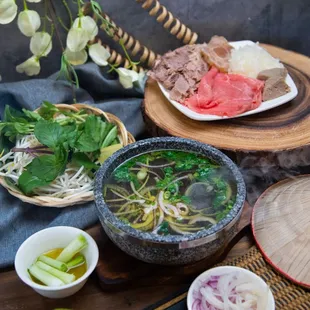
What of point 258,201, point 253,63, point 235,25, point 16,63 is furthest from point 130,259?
point 235,25

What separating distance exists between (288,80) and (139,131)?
57cm

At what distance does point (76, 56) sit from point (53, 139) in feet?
1.31

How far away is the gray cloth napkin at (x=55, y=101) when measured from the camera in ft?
4.50

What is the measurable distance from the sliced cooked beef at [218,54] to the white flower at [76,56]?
1.43ft

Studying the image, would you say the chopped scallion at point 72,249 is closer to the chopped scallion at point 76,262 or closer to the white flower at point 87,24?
the chopped scallion at point 76,262

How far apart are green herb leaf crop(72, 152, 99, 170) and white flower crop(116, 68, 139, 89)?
43 cm

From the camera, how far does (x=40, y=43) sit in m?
1.61

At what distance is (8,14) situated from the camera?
146 centimetres

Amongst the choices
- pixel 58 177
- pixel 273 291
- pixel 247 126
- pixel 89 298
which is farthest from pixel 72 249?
pixel 247 126

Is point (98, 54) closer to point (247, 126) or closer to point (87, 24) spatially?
point (87, 24)

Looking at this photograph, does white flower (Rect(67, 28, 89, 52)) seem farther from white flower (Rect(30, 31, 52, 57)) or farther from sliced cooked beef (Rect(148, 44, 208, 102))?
sliced cooked beef (Rect(148, 44, 208, 102))

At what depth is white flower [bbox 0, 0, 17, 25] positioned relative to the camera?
56.6 inches

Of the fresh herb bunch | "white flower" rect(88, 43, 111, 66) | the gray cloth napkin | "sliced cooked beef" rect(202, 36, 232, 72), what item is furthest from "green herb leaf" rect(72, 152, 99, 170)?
"sliced cooked beef" rect(202, 36, 232, 72)

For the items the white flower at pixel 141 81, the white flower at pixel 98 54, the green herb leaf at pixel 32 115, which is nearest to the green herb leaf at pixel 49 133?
the green herb leaf at pixel 32 115
